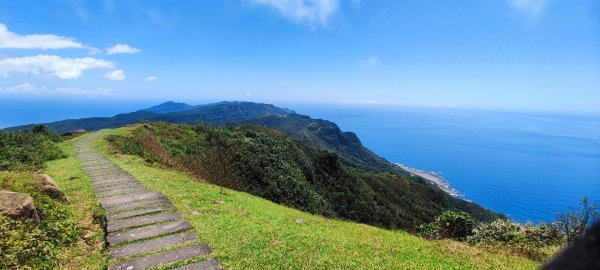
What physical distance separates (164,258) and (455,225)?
11.5m

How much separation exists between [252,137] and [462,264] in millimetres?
36446

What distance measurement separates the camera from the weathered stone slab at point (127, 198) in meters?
11.8

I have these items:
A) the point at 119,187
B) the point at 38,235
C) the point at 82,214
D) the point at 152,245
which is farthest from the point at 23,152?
the point at 152,245

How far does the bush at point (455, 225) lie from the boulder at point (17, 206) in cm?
1403

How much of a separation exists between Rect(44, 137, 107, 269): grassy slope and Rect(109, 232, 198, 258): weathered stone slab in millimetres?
328

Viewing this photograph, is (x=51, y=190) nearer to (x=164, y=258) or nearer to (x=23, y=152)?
(x=164, y=258)

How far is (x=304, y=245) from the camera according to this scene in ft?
31.1

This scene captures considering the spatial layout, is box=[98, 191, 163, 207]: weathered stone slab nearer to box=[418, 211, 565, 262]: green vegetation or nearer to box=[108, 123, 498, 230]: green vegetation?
box=[108, 123, 498, 230]: green vegetation

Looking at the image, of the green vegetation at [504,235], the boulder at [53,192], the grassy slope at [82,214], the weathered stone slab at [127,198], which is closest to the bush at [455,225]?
the green vegetation at [504,235]

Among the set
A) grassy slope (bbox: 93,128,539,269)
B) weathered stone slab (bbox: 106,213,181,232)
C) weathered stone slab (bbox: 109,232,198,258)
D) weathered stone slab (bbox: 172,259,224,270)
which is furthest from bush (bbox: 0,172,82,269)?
grassy slope (bbox: 93,128,539,269)

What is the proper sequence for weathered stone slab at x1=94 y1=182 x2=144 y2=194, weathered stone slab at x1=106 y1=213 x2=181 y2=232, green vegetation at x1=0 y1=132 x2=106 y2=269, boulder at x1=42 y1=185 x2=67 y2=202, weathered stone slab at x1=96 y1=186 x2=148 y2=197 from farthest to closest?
weathered stone slab at x1=94 y1=182 x2=144 y2=194 < weathered stone slab at x1=96 y1=186 x2=148 y2=197 < boulder at x1=42 y1=185 x2=67 y2=202 < weathered stone slab at x1=106 y1=213 x2=181 y2=232 < green vegetation at x1=0 y1=132 x2=106 y2=269

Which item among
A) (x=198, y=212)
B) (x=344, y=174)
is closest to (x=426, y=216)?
(x=344, y=174)

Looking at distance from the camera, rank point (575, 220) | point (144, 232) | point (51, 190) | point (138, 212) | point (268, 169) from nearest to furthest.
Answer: point (144, 232), point (138, 212), point (51, 190), point (575, 220), point (268, 169)

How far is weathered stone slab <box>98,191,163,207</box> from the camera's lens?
38.9ft
